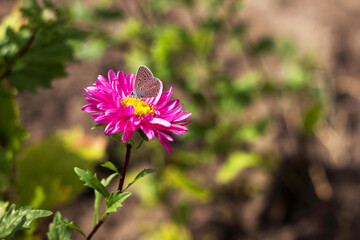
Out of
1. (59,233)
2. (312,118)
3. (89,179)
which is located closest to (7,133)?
(59,233)

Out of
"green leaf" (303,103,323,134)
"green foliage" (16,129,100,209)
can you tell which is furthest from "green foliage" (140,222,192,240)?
"green leaf" (303,103,323,134)

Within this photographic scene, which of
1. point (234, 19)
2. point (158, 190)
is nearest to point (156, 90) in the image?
point (158, 190)

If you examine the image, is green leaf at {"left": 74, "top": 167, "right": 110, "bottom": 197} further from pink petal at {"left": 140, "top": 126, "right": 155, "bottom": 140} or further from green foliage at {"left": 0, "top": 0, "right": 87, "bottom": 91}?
green foliage at {"left": 0, "top": 0, "right": 87, "bottom": 91}

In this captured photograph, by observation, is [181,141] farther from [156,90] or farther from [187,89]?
[156,90]

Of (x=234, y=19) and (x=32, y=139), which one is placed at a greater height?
(x=32, y=139)

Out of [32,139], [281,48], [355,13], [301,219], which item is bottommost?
[301,219]

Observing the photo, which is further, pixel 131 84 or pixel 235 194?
pixel 235 194
